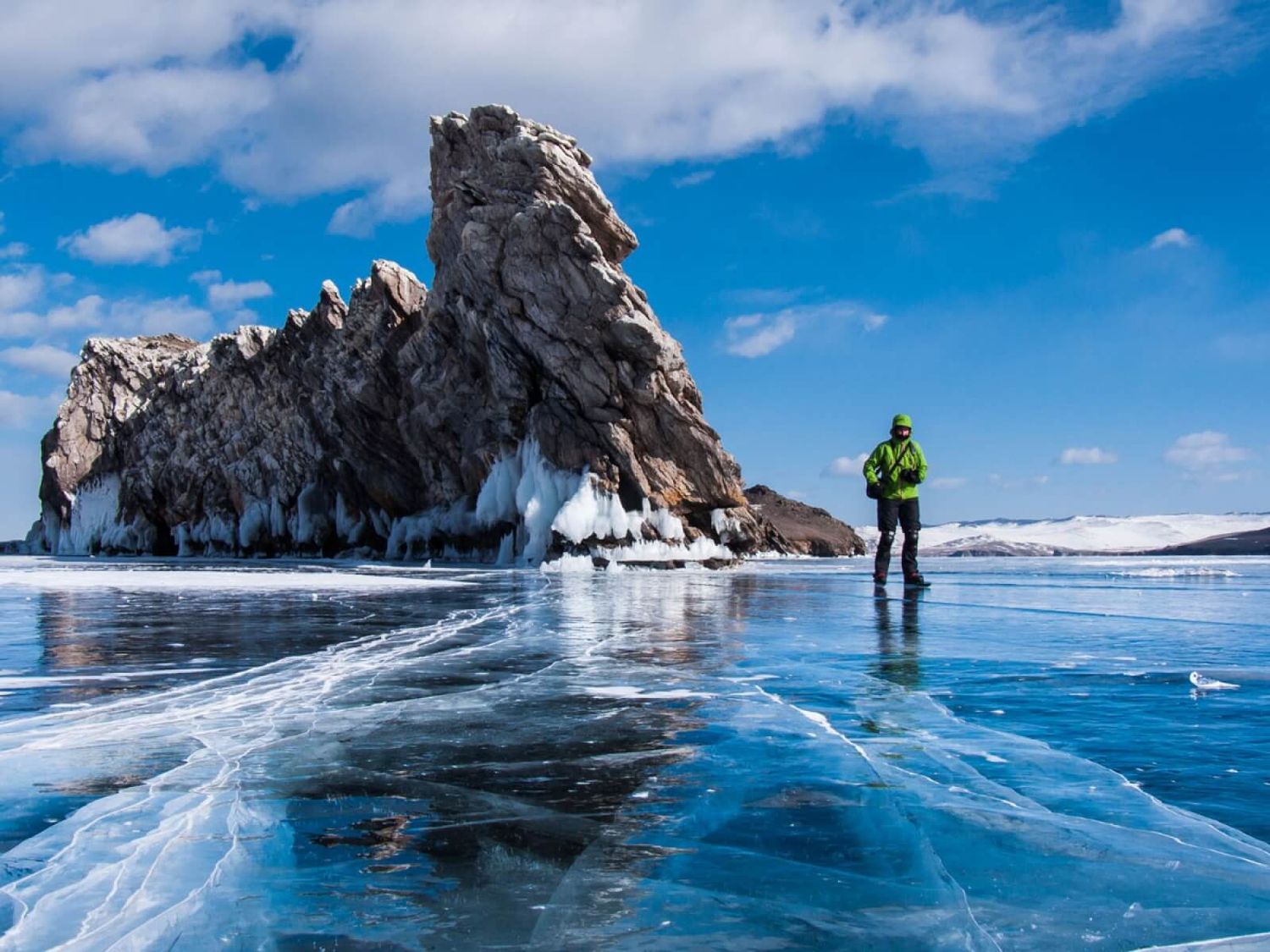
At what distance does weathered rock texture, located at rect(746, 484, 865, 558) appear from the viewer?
8719cm

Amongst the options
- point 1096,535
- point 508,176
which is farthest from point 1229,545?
point 508,176

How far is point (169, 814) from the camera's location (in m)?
3.25

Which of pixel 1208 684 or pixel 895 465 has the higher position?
pixel 895 465

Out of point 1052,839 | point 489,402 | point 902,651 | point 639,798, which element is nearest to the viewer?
point 1052,839

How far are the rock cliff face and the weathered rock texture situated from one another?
61.0ft

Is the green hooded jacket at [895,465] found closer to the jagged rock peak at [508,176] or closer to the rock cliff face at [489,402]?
the rock cliff face at [489,402]

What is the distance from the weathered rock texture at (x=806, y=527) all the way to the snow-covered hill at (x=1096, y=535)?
7092 millimetres

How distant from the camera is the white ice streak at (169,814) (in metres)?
2.38

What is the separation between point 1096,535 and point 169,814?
10271 centimetres

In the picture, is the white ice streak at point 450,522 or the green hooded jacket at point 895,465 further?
the white ice streak at point 450,522

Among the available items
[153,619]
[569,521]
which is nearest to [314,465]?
[569,521]

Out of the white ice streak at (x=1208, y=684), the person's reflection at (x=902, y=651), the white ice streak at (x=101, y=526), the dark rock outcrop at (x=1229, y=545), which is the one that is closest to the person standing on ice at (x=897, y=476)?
the person's reflection at (x=902, y=651)

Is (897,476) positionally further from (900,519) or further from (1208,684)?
(1208,684)

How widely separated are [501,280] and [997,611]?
32337 millimetres
